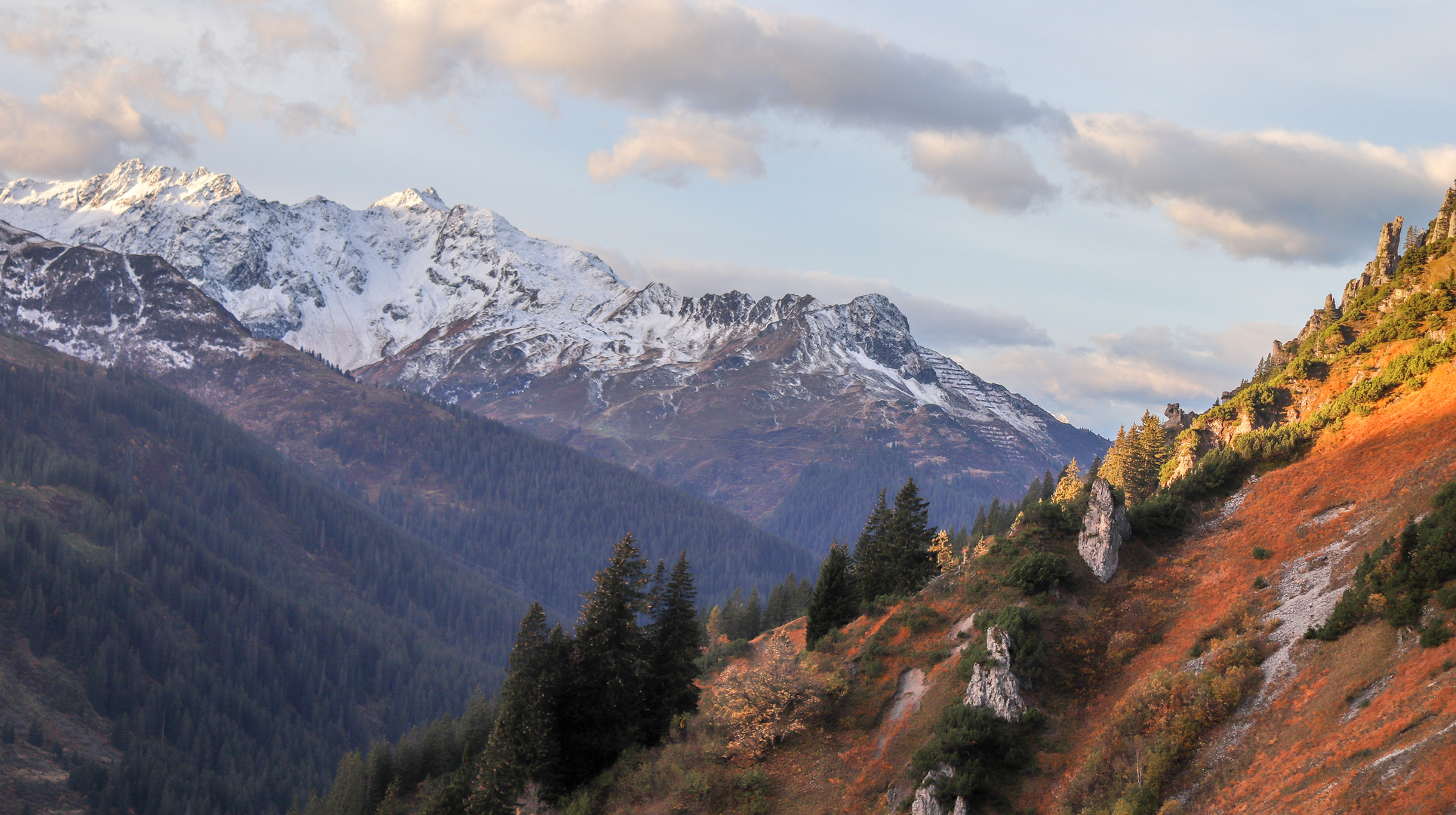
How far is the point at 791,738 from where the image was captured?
60.3m

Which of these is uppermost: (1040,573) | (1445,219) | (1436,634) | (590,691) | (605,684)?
(1445,219)

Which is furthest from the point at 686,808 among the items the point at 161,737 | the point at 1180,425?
the point at 161,737

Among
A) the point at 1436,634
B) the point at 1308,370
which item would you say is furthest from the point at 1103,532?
the point at 1308,370

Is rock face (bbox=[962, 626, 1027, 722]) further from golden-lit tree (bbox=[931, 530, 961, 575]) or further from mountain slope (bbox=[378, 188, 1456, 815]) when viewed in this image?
golden-lit tree (bbox=[931, 530, 961, 575])

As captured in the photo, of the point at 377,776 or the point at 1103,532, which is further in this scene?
the point at 377,776

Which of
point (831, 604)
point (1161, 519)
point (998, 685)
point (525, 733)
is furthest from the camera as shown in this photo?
point (831, 604)

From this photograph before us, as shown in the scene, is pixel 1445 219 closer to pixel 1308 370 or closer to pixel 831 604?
pixel 1308 370

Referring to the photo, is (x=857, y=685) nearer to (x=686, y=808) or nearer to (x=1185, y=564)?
(x=686, y=808)

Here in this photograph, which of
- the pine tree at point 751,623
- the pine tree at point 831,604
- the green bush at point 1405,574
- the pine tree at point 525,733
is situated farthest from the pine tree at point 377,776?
the green bush at point 1405,574

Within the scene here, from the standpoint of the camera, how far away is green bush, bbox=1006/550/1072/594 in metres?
62.6

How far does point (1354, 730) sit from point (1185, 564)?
27705 mm

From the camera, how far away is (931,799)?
156 feet

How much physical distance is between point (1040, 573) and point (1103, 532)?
587 cm

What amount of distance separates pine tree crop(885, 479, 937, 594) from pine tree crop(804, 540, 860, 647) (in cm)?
440
